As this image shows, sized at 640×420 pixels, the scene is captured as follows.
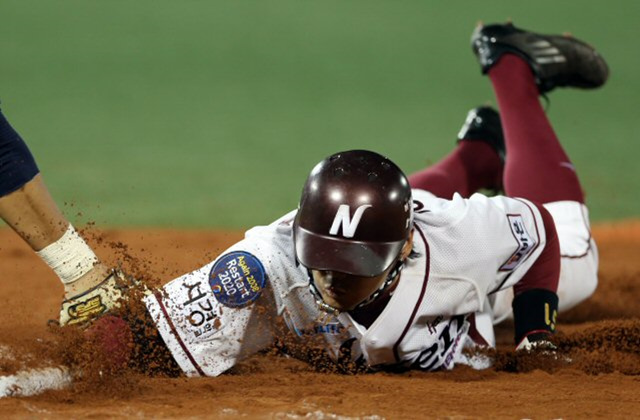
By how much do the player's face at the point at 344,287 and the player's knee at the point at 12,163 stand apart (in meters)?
1.10

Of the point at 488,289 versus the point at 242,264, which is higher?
the point at 242,264

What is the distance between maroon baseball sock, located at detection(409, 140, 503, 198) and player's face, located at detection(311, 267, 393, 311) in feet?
7.04

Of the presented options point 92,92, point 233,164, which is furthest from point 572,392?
point 92,92

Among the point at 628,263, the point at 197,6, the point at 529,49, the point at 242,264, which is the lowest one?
the point at 628,263

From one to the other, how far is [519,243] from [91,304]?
1.63 meters

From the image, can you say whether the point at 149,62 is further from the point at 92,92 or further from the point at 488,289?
the point at 488,289

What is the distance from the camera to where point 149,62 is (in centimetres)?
1333

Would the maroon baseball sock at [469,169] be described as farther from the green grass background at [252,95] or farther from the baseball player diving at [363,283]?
the green grass background at [252,95]

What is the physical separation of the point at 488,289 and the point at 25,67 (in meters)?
10.2

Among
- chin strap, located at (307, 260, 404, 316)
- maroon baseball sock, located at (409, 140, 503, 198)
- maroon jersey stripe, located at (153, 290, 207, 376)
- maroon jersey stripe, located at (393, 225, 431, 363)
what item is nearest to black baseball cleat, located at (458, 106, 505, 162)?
maroon baseball sock, located at (409, 140, 503, 198)

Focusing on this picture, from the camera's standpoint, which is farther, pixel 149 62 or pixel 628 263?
pixel 149 62

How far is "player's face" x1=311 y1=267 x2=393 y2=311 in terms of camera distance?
10.2 ft

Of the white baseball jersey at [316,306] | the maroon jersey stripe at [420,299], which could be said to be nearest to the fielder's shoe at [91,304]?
the white baseball jersey at [316,306]

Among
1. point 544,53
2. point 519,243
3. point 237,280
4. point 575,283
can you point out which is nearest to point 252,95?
point 544,53
